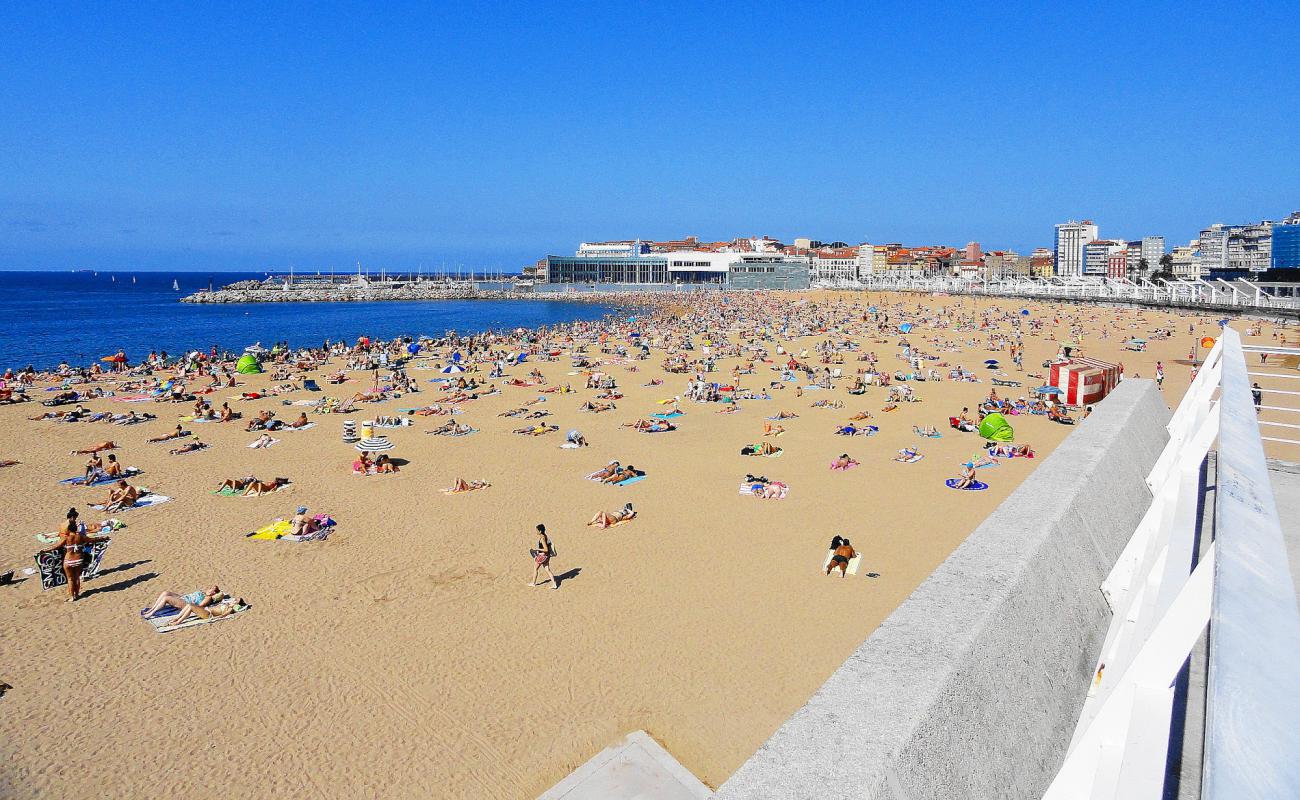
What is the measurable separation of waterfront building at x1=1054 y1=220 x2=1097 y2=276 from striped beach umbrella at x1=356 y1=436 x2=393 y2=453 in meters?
164

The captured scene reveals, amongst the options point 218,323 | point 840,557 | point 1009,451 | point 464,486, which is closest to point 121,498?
point 464,486

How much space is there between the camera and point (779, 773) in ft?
7.11

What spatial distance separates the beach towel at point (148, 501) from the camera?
11758mm

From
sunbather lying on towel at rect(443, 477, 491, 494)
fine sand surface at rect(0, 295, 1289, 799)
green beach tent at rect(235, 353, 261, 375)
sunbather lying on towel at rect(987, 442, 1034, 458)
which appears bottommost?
fine sand surface at rect(0, 295, 1289, 799)

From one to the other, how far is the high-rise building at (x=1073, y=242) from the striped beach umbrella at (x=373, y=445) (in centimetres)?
16437

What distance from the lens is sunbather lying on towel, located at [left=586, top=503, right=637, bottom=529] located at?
422 inches

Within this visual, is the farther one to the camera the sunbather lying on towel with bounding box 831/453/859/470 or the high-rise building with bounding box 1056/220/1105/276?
the high-rise building with bounding box 1056/220/1105/276

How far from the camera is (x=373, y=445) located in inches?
579

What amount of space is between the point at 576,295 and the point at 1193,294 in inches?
2572

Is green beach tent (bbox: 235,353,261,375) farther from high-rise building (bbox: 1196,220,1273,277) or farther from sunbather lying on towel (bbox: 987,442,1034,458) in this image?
high-rise building (bbox: 1196,220,1273,277)

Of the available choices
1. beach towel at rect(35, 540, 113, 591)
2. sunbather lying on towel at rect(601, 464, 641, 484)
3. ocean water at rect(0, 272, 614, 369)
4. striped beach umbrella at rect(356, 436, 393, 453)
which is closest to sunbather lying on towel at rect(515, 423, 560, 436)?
striped beach umbrella at rect(356, 436, 393, 453)

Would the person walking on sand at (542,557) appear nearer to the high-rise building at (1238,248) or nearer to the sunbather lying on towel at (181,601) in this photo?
the sunbather lying on towel at (181,601)

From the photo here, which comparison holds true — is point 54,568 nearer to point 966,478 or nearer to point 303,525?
point 303,525

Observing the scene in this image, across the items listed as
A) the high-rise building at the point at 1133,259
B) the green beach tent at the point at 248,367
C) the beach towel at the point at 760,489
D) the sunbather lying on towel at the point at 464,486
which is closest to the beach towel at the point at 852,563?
the beach towel at the point at 760,489
